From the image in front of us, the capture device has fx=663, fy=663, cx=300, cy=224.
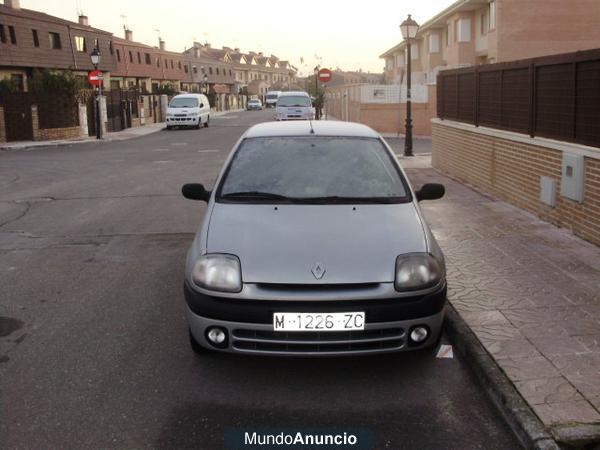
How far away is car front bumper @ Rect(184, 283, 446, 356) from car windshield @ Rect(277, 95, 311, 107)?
2993 centimetres

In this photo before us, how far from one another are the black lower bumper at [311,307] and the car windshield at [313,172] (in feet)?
3.44

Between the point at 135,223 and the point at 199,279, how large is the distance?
232 inches

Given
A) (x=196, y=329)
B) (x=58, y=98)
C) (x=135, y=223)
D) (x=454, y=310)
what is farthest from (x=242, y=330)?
(x=58, y=98)

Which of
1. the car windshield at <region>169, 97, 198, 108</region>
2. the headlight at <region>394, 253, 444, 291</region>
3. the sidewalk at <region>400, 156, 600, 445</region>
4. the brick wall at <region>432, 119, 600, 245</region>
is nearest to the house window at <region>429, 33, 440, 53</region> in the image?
the car windshield at <region>169, 97, 198, 108</region>

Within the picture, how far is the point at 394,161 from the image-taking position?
5.43m

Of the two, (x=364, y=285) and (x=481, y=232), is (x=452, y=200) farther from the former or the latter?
(x=364, y=285)

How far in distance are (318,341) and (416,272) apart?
74cm

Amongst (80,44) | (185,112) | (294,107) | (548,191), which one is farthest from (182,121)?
(548,191)

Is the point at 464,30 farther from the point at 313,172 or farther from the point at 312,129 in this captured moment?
the point at 313,172

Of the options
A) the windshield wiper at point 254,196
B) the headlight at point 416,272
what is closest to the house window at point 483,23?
the windshield wiper at point 254,196

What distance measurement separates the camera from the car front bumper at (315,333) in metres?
3.91

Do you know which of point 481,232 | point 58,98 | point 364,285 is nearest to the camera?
point 364,285

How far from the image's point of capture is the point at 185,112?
40094 mm

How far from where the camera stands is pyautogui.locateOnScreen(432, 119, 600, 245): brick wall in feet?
24.4
